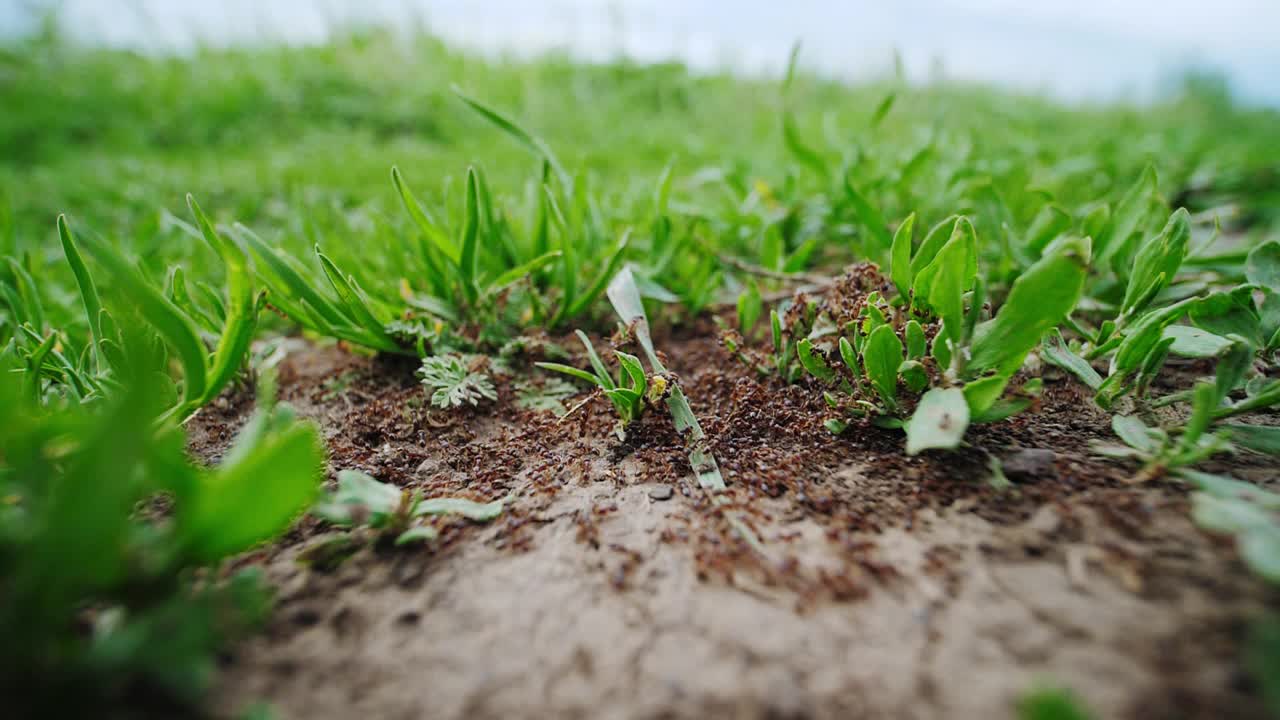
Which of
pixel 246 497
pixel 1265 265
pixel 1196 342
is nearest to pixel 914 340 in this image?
pixel 1196 342

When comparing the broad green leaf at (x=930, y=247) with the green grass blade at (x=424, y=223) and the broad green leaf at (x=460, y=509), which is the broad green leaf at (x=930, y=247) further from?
the green grass blade at (x=424, y=223)

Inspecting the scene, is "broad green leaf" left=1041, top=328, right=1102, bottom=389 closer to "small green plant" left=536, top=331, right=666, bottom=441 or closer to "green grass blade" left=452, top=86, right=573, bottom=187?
"small green plant" left=536, top=331, right=666, bottom=441

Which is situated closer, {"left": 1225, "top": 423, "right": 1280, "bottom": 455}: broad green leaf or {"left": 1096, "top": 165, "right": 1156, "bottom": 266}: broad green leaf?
{"left": 1225, "top": 423, "right": 1280, "bottom": 455}: broad green leaf

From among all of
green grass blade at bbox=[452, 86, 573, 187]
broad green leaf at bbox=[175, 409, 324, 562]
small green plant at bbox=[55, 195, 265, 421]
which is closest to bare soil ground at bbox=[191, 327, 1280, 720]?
broad green leaf at bbox=[175, 409, 324, 562]

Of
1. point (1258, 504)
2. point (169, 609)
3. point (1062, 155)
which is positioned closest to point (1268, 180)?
point (1062, 155)

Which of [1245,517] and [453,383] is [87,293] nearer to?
[453,383]

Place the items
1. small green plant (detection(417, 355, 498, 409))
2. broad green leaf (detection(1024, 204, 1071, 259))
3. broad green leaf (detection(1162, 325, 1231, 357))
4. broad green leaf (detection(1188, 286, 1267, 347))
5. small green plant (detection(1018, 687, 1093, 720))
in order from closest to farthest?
small green plant (detection(1018, 687, 1093, 720)), broad green leaf (detection(1162, 325, 1231, 357)), broad green leaf (detection(1188, 286, 1267, 347)), small green plant (detection(417, 355, 498, 409)), broad green leaf (detection(1024, 204, 1071, 259))

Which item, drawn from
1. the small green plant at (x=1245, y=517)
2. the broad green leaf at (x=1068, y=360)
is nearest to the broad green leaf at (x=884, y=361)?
the broad green leaf at (x=1068, y=360)
